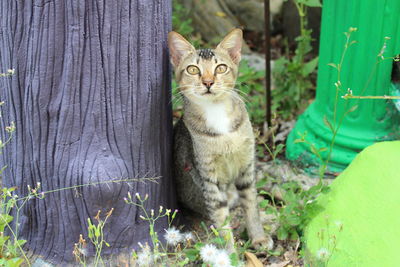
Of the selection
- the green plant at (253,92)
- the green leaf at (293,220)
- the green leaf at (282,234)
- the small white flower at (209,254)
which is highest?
the green plant at (253,92)

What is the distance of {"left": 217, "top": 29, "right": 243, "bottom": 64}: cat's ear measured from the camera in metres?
2.91

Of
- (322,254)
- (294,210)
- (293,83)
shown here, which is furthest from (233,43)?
(293,83)

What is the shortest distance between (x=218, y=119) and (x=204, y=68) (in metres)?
0.30

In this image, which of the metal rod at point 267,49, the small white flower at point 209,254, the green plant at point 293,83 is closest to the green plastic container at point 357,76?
the metal rod at point 267,49

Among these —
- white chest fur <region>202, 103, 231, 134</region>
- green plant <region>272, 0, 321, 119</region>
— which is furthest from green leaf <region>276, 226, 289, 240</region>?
green plant <region>272, 0, 321, 119</region>

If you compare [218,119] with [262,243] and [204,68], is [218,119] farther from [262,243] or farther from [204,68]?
[262,243]

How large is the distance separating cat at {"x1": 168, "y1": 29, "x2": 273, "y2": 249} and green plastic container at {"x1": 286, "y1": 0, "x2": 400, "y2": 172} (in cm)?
94

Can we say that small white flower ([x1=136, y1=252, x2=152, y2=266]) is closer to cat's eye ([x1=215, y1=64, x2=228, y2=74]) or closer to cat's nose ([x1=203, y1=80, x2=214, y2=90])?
cat's nose ([x1=203, y1=80, x2=214, y2=90])

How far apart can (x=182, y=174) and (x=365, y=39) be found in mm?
1591

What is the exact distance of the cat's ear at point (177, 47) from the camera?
2.79 meters

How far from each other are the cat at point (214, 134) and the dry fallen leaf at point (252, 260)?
14cm

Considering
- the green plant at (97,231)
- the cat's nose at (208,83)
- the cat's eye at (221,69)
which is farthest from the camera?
the cat's eye at (221,69)

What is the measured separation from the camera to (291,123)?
15.0 ft

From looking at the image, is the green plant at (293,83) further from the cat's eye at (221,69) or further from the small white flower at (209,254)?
the small white flower at (209,254)
